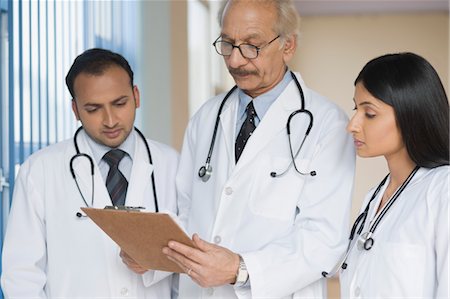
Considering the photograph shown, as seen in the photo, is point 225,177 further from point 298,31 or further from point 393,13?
point 393,13

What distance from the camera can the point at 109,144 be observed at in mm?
2311

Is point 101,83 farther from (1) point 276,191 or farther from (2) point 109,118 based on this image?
(1) point 276,191

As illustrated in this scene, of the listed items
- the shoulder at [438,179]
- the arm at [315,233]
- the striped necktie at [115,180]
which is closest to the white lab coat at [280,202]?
the arm at [315,233]

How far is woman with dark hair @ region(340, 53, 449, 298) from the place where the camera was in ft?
5.60

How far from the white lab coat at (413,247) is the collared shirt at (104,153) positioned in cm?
85

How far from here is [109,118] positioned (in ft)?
7.35

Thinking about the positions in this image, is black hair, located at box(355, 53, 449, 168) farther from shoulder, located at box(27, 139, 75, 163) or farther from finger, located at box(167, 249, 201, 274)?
shoulder, located at box(27, 139, 75, 163)

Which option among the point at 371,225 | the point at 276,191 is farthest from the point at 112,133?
the point at 371,225

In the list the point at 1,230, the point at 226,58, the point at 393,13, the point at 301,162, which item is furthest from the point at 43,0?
the point at 393,13

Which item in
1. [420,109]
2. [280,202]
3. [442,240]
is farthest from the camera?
[280,202]

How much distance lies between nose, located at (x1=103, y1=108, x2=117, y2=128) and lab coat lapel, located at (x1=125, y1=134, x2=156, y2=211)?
0.53 feet

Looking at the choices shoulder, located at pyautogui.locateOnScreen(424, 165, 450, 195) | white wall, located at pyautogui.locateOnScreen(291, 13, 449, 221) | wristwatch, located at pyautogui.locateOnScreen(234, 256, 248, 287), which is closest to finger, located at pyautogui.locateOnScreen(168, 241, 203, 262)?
wristwatch, located at pyautogui.locateOnScreen(234, 256, 248, 287)

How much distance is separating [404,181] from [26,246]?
1107 millimetres

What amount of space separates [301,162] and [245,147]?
6.7 inches
